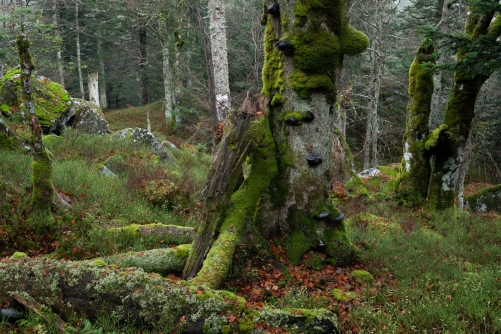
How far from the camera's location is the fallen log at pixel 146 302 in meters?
3.32

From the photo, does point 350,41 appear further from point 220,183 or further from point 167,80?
point 167,80

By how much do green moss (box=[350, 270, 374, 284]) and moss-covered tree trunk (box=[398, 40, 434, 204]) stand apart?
19.7 feet

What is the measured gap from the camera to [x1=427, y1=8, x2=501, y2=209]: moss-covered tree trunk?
9261 millimetres

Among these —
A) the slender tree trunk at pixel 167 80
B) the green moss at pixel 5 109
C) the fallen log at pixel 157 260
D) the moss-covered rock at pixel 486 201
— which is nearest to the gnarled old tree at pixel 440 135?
the moss-covered rock at pixel 486 201

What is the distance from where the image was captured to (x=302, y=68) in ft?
17.3

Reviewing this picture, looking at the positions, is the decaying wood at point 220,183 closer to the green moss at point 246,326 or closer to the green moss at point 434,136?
the green moss at point 246,326

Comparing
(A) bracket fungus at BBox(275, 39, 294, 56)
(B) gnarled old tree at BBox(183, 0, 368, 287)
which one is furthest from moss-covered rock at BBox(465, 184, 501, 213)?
(A) bracket fungus at BBox(275, 39, 294, 56)

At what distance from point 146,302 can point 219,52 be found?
28.1ft

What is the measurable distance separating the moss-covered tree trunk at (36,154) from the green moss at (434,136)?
8836mm

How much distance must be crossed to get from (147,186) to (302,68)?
4.19 m

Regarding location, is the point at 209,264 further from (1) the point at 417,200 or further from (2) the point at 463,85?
(2) the point at 463,85

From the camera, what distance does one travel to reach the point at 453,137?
927cm

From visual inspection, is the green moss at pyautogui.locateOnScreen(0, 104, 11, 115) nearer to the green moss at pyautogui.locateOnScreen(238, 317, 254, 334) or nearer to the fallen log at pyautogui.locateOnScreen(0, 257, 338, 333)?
the fallen log at pyautogui.locateOnScreen(0, 257, 338, 333)

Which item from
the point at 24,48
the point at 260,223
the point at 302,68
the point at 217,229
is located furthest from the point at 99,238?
the point at 302,68
